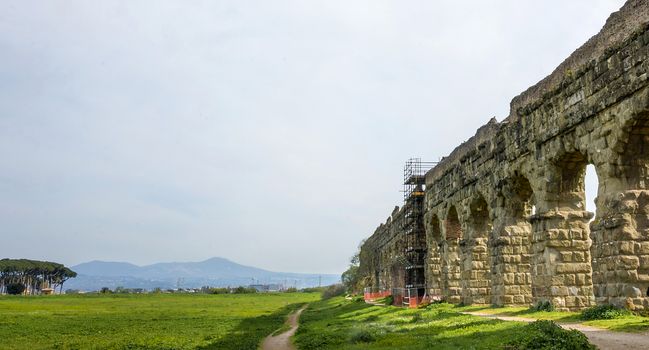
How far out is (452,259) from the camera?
2648 centimetres

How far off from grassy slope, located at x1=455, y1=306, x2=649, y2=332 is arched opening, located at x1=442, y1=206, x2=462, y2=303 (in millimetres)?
6211

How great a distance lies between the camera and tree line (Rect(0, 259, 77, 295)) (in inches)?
3765

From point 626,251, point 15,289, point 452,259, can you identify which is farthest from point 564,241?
point 15,289

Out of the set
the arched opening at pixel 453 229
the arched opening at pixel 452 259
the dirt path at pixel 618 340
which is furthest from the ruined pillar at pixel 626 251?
the arched opening at pixel 453 229

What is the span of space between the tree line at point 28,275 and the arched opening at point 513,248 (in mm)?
94018

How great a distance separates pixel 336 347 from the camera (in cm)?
1449

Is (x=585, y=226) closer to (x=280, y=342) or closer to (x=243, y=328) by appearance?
(x=280, y=342)

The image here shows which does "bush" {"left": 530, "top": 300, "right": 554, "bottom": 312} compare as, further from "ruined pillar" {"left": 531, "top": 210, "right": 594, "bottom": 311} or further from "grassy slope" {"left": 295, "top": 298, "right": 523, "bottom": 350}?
"grassy slope" {"left": 295, "top": 298, "right": 523, "bottom": 350}

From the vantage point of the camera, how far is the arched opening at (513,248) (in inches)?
755

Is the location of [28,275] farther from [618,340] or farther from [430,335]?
[618,340]

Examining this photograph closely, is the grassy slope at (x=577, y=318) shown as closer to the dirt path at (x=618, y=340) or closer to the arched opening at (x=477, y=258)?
the dirt path at (x=618, y=340)

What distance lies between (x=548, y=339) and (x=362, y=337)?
262 inches

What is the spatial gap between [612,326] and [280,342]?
37.9 feet

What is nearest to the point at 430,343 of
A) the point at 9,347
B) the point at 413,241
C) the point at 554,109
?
the point at 554,109
